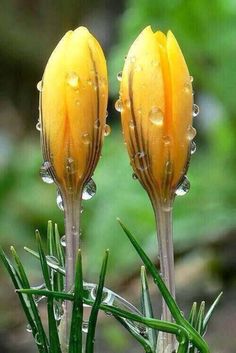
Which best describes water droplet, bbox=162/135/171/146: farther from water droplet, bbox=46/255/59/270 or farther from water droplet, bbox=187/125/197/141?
water droplet, bbox=46/255/59/270

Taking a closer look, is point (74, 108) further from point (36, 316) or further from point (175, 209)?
point (175, 209)

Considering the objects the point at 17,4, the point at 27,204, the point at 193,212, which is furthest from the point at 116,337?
the point at 17,4

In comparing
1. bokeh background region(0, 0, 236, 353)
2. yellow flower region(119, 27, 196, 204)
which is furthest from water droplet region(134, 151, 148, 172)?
bokeh background region(0, 0, 236, 353)

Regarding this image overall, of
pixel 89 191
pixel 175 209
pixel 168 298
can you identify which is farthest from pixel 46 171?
pixel 175 209

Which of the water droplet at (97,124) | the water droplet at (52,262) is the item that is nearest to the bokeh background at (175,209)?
the water droplet at (52,262)

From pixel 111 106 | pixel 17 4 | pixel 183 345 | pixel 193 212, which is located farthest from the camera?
pixel 17 4

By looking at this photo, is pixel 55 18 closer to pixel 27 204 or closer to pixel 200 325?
pixel 27 204
